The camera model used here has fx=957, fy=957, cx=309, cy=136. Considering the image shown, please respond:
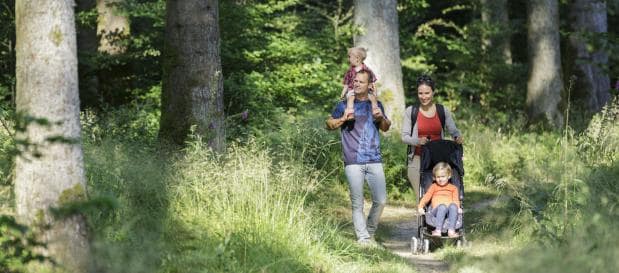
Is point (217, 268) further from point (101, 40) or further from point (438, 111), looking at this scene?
point (101, 40)

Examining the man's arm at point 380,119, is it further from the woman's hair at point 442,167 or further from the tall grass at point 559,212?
the tall grass at point 559,212

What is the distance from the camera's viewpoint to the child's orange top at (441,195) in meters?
10.6

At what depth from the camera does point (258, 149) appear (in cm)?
1222

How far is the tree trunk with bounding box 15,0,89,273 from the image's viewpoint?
6.94 metres

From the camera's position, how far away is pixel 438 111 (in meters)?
11.1

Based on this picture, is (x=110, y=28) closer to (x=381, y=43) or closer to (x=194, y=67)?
(x=381, y=43)

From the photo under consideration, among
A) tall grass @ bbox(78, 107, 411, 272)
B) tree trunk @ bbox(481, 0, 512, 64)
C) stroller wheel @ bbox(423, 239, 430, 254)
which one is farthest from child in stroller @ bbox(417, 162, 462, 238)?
tree trunk @ bbox(481, 0, 512, 64)

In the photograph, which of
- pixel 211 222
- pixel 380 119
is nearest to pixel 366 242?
pixel 380 119

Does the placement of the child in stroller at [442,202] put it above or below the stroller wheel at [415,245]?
above

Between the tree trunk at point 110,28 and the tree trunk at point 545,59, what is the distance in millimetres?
9523

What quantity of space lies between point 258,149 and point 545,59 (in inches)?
484

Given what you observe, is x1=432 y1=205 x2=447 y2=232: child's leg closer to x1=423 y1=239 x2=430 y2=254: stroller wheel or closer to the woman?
x1=423 y1=239 x2=430 y2=254: stroller wheel

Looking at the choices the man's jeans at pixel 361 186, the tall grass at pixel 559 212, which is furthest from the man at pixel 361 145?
the tall grass at pixel 559 212

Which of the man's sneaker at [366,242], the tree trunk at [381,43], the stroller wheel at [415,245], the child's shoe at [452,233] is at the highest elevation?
the tree trunk at [381,43]
